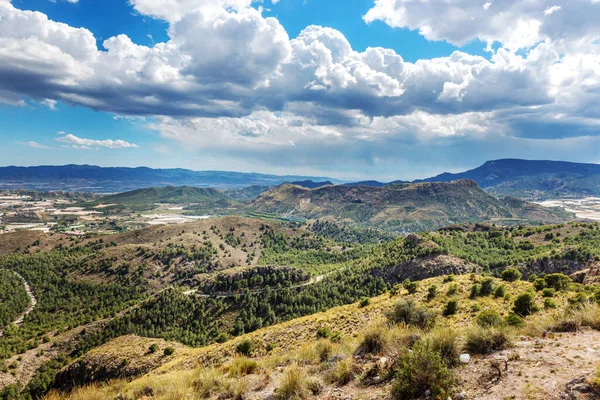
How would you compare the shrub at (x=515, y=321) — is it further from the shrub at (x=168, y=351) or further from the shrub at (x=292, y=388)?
the shrub at (x=168, y=351)

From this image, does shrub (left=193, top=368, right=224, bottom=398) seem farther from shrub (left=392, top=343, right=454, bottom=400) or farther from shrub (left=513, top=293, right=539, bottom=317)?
shrub (left=513, top=293, right=539, bottom=317)

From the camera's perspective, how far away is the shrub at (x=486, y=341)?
45.4ft

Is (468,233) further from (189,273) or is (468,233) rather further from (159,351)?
(159,351)

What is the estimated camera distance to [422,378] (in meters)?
11.1

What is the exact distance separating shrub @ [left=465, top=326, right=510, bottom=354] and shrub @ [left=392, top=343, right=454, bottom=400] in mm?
3449

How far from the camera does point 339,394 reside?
13.2 m

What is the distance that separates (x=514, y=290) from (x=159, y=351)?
5794 cm

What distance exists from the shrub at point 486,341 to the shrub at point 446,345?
0.77 m

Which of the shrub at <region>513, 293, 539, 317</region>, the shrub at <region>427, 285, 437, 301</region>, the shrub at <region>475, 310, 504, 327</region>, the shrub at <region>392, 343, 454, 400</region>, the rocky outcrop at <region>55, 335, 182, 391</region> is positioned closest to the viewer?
the shrub at <region>392, 343, 454, 400</region>

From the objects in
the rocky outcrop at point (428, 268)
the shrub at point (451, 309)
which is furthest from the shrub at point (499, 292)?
the rocky outcrop at point (428, 268)

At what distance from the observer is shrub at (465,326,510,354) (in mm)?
13852

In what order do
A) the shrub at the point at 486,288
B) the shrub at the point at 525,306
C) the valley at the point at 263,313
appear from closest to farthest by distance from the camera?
the valley at the point at 263,313
the shrub at the point at 525,306
the shrub at the point at 486,288

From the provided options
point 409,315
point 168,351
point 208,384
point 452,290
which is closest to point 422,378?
point 208,384

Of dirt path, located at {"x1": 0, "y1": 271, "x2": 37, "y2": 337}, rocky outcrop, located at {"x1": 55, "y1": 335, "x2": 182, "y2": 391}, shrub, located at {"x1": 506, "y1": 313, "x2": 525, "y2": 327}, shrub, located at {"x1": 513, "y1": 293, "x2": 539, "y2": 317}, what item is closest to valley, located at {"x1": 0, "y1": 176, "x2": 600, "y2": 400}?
shrub, located at {"x1": 506, "y1": 313, "x2": 525, "y2": 327}
